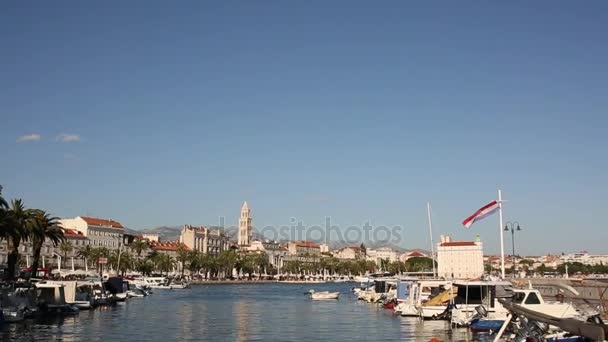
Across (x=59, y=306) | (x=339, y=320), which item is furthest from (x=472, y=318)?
(x=59, y=306)

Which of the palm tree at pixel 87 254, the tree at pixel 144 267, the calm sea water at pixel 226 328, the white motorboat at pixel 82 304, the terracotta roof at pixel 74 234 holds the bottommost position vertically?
the calm sea water at pixel 226 328

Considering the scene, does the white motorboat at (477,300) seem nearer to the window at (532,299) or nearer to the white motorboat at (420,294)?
the white motorboat at (420,294)

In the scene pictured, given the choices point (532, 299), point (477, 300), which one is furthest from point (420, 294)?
point (532, 299)

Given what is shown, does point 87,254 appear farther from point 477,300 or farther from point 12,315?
point 477,300

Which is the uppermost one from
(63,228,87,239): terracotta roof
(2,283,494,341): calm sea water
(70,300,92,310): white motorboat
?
(63,228,87,239): terracotta roof

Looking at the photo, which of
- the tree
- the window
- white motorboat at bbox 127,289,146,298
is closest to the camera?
the window

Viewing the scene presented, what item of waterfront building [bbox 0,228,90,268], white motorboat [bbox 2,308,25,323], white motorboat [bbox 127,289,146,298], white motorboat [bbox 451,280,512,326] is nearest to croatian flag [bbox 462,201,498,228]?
white motorboat [bbox 451,280,512,326]

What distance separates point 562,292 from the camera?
54281 mm

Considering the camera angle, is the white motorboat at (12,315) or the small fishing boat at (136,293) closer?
the white motorboat at (12,315)

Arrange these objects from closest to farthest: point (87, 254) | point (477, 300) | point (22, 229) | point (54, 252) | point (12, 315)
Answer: point (12, 315) < point (477, 300) < point (22, 229) < point (54, 252) < point (87, 254)

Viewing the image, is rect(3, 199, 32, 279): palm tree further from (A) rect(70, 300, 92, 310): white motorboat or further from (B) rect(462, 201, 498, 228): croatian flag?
(B) rect(462, 201, 498, 228): croatian flag

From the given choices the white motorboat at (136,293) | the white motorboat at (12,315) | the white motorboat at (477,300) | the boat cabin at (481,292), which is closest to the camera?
the white motorboat at (477,300)

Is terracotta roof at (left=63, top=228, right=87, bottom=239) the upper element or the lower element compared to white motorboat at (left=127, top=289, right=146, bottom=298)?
upper

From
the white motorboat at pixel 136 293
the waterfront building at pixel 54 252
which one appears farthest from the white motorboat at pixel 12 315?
the waterfront building at pixel 54 252
